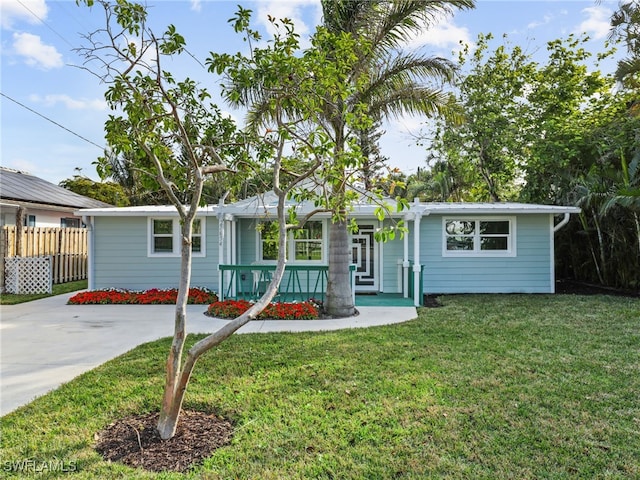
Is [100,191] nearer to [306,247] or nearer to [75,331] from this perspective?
[306,247]

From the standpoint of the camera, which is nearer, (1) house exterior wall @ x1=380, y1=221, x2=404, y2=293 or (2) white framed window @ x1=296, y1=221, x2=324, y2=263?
(1) house exterior wall @ x1=380, y1=221, x2=404, y2=293

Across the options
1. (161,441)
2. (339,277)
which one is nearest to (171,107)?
(161,441)

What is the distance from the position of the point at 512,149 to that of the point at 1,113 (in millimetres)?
16904

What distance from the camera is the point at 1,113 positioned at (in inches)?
422

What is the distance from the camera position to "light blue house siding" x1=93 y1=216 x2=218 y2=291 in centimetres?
1173

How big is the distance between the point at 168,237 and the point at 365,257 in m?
5.83

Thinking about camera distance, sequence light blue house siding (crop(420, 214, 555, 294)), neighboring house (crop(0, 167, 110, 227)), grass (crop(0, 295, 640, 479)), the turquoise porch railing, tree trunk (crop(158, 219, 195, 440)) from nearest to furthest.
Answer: grass (crop(0, 295, 640, 479)) → tree trunk (crop(158, 219, 195, 440)) → the turquoise porch railing → light blue house siding (crop(420, 214, 555, 294)) → neighboring house (crop(0, 167, 110, 227))

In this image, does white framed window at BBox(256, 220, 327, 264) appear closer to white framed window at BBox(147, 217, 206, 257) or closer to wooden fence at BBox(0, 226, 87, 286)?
white framed window at BBox(147, 217, 206, 257)

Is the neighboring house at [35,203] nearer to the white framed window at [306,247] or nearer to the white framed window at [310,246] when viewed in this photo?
the white framed window at [306,247]

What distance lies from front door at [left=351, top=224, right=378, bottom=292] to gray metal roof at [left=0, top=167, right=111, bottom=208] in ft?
35.7

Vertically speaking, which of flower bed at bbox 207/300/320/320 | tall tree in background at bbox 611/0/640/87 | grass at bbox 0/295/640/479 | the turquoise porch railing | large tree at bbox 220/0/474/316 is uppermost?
tall tree in background at bbox 611/0/640/87

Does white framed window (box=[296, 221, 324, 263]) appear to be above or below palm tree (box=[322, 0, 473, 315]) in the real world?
below

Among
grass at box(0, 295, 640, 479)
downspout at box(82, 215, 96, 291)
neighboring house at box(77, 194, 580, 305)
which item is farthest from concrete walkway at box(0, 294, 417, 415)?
neighboring house at box(77, 194, 580, 305)

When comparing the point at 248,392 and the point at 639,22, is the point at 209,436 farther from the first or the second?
the point at 639,22
